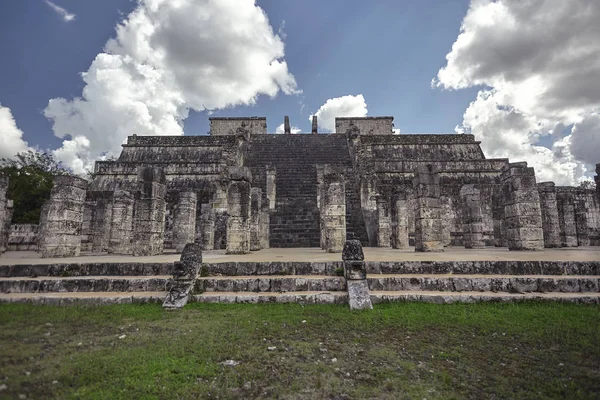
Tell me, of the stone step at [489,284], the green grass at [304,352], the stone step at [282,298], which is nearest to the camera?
the green grass at [304,352]

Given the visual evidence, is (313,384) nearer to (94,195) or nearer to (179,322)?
(179,322)

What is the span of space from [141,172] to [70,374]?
957cm

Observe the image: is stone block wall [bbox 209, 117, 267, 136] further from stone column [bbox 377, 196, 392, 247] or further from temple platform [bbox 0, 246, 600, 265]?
temple platform [bbox 0, 246, 600, 265]

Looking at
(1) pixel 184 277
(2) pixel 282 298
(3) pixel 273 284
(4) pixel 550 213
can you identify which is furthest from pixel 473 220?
(1) pixel 184 277

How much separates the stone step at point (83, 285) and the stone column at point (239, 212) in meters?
4.46

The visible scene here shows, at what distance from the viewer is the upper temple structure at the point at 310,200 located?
A: 11.1m

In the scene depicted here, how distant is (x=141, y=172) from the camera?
1139 cm

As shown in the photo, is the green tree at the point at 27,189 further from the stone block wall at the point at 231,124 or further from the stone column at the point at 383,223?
the stone column at the point at 383,223

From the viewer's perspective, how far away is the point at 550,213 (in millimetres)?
13797

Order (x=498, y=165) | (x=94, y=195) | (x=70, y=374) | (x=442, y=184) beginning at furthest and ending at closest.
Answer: (x=498, y=165)
(x=442, y=184)
(x=94, y=195)
(x=70, y=374)

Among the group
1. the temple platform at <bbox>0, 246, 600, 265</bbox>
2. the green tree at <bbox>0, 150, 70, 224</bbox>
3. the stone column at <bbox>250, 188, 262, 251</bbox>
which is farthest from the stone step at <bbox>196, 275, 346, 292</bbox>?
the green tree at <bbox>0, 150, 70, 224</bbox>

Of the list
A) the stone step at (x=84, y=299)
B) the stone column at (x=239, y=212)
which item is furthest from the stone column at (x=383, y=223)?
the stone step at (x=84, y=299)

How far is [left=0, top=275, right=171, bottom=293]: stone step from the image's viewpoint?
6.41 metres

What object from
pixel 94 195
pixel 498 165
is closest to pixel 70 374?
pixel 94 195
